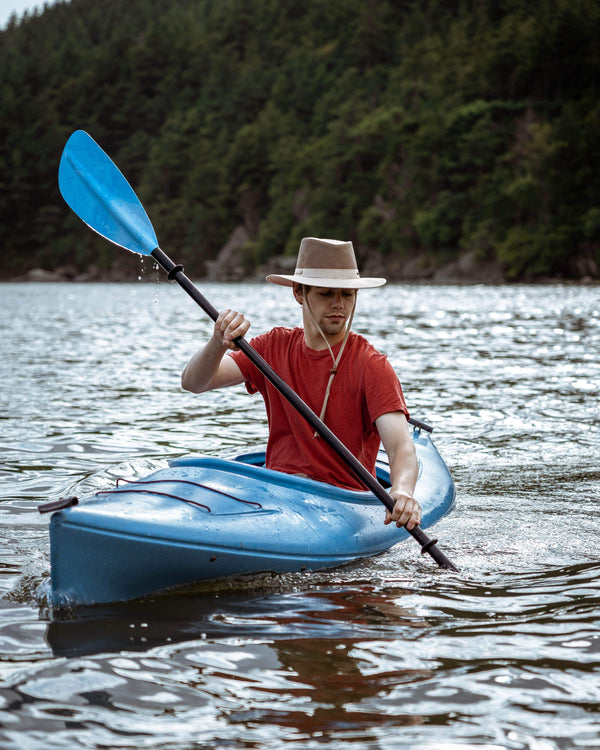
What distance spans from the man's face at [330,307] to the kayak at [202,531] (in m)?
0.61

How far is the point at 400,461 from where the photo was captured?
3635mm

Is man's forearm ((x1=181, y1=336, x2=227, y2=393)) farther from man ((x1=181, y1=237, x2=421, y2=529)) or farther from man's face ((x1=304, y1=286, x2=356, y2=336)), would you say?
man's face ((x1=304, y1=286, x2=356, y2=336))

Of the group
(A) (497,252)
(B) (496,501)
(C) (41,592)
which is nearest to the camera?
(C) (41,592)

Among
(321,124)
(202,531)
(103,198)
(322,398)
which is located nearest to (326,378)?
(322,398)

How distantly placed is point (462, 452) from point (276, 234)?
185 feet

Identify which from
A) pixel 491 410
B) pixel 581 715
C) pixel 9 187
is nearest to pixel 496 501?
pixel 581 715

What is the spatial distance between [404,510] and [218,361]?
0.91 metres

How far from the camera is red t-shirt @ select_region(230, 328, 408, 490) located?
3.73 metres

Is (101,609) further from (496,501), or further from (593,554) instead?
(496,501)

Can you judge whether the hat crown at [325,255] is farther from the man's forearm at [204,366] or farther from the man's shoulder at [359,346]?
the man's forearm at [204,366]

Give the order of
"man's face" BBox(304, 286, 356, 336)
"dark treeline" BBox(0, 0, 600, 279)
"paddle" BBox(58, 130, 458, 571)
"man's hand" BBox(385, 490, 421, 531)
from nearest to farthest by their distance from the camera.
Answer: "man's hand" BBox(385, 490, 421, 531)
"man's face" BBox(304, 286, 356, 336)
"paddle" BBox(58, 130, 458, 571)
"dark treeline" BBox(0, 0, 600, 279)

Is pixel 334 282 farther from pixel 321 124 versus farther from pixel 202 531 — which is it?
pixel 321 124

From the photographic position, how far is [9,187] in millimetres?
86812

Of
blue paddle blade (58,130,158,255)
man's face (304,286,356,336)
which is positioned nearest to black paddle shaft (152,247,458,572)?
man's face (304,286,356,336)
